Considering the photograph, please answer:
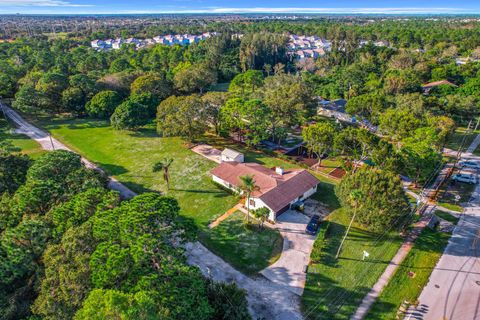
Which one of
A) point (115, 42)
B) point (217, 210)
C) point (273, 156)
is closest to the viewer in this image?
point (217, 210)

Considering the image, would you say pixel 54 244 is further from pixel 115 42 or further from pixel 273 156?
pixel 115 42

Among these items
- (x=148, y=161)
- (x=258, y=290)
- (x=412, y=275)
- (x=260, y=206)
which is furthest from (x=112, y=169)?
(x=412, y=275)

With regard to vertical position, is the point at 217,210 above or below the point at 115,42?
below

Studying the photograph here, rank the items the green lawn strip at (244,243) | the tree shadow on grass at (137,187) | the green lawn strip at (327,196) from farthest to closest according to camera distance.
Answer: the tree shadow on grass at (137,187)
the green lawn strip at (327,196)
the green lawn strip at (244,243)

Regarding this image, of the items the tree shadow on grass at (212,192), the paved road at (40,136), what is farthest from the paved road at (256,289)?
the paved road at (40,136)

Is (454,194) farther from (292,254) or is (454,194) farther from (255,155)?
(255,155)

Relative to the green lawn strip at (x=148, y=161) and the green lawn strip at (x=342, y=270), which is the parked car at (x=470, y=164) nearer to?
the green lawn strip at (x=342, y=270)

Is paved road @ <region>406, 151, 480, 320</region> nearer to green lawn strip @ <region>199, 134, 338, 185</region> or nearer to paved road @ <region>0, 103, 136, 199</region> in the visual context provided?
green lawn strip @ <region>199, 134, 338, 185</region>

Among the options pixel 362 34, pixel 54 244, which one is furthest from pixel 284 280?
pixel 362 34
